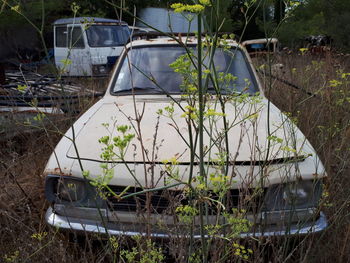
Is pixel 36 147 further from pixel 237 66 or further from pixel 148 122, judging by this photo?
pixel 237 66

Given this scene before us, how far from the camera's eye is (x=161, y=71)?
11.6ft

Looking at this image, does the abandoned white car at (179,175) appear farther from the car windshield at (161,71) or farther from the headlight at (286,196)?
the car windshield at (161,71)

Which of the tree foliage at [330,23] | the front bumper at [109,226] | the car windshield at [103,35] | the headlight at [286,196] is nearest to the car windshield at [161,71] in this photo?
the headlight at [286,196]

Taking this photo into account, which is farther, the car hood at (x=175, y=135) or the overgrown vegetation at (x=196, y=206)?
the car hood at (x=175, y=135)

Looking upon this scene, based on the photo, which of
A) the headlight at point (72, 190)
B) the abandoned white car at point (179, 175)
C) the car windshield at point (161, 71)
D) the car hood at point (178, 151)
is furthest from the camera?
the car windshield at point (161, 71)

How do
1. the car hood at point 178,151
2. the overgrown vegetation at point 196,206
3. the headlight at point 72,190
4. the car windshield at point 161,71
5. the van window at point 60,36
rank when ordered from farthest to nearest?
1. the van window at point 60,36
2. the car windshield at point 161,71
3. the headlight at point 72,190
4. the car hood at point 178,151
5. the overgrown vegetation at point 196,206

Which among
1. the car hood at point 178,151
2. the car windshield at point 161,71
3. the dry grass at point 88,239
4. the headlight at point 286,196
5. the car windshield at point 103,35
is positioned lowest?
the dry grass at point 88,239

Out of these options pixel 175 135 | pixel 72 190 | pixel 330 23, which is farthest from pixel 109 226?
pixel 330 23

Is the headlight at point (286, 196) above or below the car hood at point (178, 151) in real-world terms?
below

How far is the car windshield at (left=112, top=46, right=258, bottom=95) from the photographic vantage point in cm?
344

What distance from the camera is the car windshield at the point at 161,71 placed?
11.3 feet

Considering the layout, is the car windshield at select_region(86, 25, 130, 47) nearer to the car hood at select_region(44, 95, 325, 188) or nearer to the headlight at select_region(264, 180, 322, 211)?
the car hood at select_region(44, 95, 325, 188)

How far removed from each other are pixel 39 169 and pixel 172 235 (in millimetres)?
1820

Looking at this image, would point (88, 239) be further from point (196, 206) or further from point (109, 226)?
point (196, 206)
